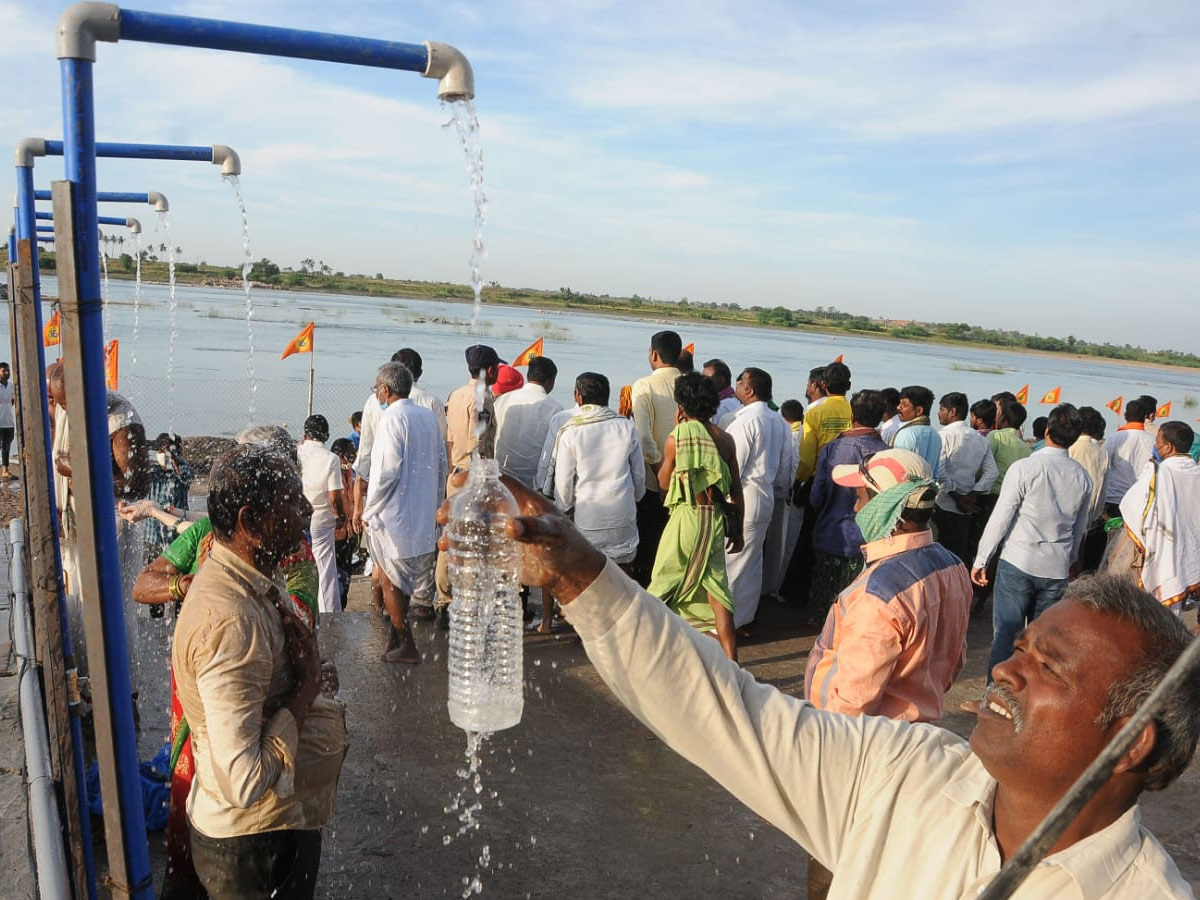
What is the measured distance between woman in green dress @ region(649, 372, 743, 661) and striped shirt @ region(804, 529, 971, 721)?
2854mm

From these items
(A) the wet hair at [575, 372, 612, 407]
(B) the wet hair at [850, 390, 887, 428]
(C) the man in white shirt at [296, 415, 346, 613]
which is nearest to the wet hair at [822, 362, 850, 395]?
(B) the wet hair at [850, 390, 887, 428]

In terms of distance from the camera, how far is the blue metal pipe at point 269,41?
88.2 inches

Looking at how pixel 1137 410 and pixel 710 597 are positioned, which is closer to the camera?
pixel 710 597

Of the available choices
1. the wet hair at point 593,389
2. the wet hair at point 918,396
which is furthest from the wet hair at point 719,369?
the wet hair at point 593,389

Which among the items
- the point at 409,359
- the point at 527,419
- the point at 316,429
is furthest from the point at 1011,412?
the point at 316,429

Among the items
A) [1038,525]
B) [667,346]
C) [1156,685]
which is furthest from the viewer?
[667,346]

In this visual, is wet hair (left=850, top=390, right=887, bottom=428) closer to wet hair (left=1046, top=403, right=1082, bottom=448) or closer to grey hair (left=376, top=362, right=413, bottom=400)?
wet hair (left=1046, top=403, right=1082, bottom=448)

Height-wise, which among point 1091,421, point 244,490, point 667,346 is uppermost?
point 667,346

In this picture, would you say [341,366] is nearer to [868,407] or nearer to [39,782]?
[868,407]

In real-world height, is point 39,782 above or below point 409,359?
below

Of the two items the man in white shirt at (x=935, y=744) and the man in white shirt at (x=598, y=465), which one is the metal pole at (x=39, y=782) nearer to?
the man in white shirt at (x=935, y=744)

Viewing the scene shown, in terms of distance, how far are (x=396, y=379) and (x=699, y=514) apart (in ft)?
7.26

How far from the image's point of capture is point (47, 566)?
348 cm

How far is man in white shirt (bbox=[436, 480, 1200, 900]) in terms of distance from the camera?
168 cm
